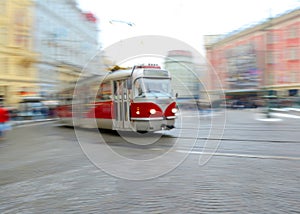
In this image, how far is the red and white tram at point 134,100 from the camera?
12117 millimetres

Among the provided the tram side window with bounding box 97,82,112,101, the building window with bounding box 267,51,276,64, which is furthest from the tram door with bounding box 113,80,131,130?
the building window with bounding box 267,51,276,64

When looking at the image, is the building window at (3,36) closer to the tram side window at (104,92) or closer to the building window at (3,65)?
the building window at (3,65)

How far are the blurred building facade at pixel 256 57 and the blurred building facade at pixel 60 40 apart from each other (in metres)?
16.8

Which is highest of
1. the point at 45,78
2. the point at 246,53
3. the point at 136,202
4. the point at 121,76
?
the point at 246,53

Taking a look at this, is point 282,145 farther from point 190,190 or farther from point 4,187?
point 4,187

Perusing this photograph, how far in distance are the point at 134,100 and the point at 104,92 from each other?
7.61 ft

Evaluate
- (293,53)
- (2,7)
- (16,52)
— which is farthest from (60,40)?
A: (293,53)

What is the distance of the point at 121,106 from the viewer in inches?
512

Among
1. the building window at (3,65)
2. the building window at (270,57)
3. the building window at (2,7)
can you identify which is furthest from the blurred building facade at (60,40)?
the building window at (270,57)

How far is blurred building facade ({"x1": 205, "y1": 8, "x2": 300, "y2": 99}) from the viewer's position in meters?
47.5

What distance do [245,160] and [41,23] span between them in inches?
1440

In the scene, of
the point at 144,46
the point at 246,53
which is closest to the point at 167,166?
the point at 144,46

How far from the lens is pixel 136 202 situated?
4.78 m

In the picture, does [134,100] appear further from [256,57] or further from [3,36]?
[256,57]
